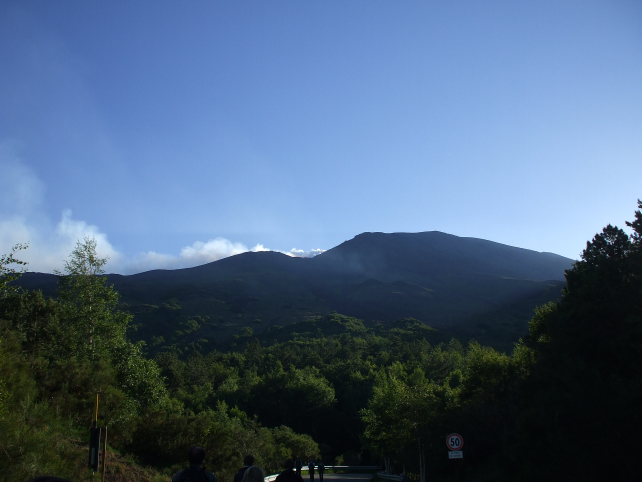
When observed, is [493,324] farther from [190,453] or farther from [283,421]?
[190,453]

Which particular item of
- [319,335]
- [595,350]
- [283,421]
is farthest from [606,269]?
[319,335]

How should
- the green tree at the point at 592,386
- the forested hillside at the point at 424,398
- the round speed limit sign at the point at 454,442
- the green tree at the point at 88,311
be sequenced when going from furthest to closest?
1. the green tree at the point at 88,311
2. the green tree at the point at 592,386
3. the forested hillside at the point at 424,398
4. the round speed limit sign at the point at 454,442

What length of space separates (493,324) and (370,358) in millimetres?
62781

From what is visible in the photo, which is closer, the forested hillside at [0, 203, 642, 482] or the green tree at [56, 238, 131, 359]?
the forested hillside at [0, 203, 642, 482]

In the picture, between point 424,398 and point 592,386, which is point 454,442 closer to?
point 592,386

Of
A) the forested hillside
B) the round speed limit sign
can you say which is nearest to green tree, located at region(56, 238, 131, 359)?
the forested hillside

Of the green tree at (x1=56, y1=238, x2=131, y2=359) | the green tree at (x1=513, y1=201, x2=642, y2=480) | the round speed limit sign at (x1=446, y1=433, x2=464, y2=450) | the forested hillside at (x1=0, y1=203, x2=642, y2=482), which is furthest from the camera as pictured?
the green tree at (x1=56, y1=238, x2=131, y2=359)

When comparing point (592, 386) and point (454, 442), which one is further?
point (592, 386)

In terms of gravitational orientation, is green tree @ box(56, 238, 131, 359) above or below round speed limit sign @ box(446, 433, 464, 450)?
above

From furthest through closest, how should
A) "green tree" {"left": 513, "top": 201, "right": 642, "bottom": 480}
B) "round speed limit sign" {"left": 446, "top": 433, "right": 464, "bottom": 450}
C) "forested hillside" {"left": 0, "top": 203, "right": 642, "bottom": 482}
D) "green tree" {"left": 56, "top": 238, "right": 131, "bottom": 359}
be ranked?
"green tree" {"left": 56, "top": 238, "right": 131, "bottom": 359}, "green tree" {"left": 513, "top": 201, "right": 642, "bottom": 480}, "forested hillside" {"left": 0, "top": 203, "right": 642, "bottom": 482}, "round speed limit sign" {"left": 446, "top": 433, "right": 464, "bottom": 450}

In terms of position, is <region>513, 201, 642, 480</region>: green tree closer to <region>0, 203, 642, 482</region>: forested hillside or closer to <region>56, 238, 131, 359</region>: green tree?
<region>0, 203, 642, 482</region>: forested hillside

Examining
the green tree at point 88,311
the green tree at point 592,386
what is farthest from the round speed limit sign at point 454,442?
the green tree at point 88,311

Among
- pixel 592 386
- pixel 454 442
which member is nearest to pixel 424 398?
pixel 592 386

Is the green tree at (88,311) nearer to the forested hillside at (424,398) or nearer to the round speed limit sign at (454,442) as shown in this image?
the forested hillside at (424,398)
